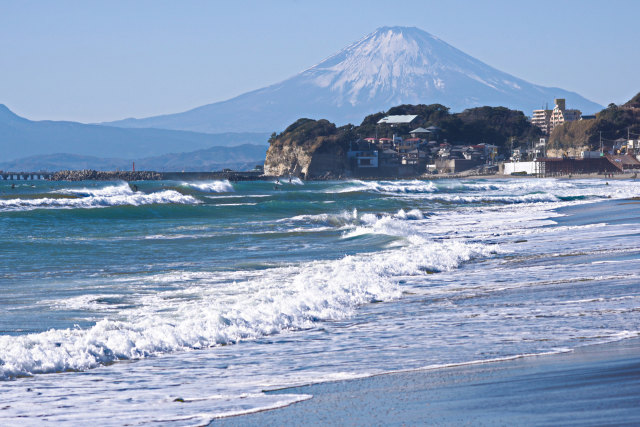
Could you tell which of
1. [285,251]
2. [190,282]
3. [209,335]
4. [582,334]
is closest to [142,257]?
[285,251]

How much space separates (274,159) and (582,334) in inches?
5530

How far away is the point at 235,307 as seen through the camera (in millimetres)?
9484

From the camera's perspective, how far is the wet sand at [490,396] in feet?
16.3

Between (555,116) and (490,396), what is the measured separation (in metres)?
191

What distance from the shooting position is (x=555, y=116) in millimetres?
185750

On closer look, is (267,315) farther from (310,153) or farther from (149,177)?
(149,177)

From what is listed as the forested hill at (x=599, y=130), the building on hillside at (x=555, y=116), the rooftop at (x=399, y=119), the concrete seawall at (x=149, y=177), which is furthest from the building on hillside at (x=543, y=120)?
the concrete seawall at (x=149, y=177)

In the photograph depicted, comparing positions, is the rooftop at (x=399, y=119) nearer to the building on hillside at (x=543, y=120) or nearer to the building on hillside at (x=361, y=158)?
the building on hillside at (x=361, y=158)

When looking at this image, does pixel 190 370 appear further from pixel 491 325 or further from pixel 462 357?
pixel 491 325

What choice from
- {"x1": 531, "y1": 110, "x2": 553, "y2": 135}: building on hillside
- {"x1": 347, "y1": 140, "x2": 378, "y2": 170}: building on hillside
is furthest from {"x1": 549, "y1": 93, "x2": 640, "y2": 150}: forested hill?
{"x1": 531, "y1": 110, "x2": 553, "y2": 135}: building on hillside

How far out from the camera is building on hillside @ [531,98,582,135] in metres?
183

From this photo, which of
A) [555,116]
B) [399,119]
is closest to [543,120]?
[555,116]

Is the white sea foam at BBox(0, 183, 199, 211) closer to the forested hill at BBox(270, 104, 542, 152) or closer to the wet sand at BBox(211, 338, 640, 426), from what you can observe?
the wet sand at BBox(211, 338, 640, 426)

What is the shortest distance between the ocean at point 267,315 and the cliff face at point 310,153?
118 m
